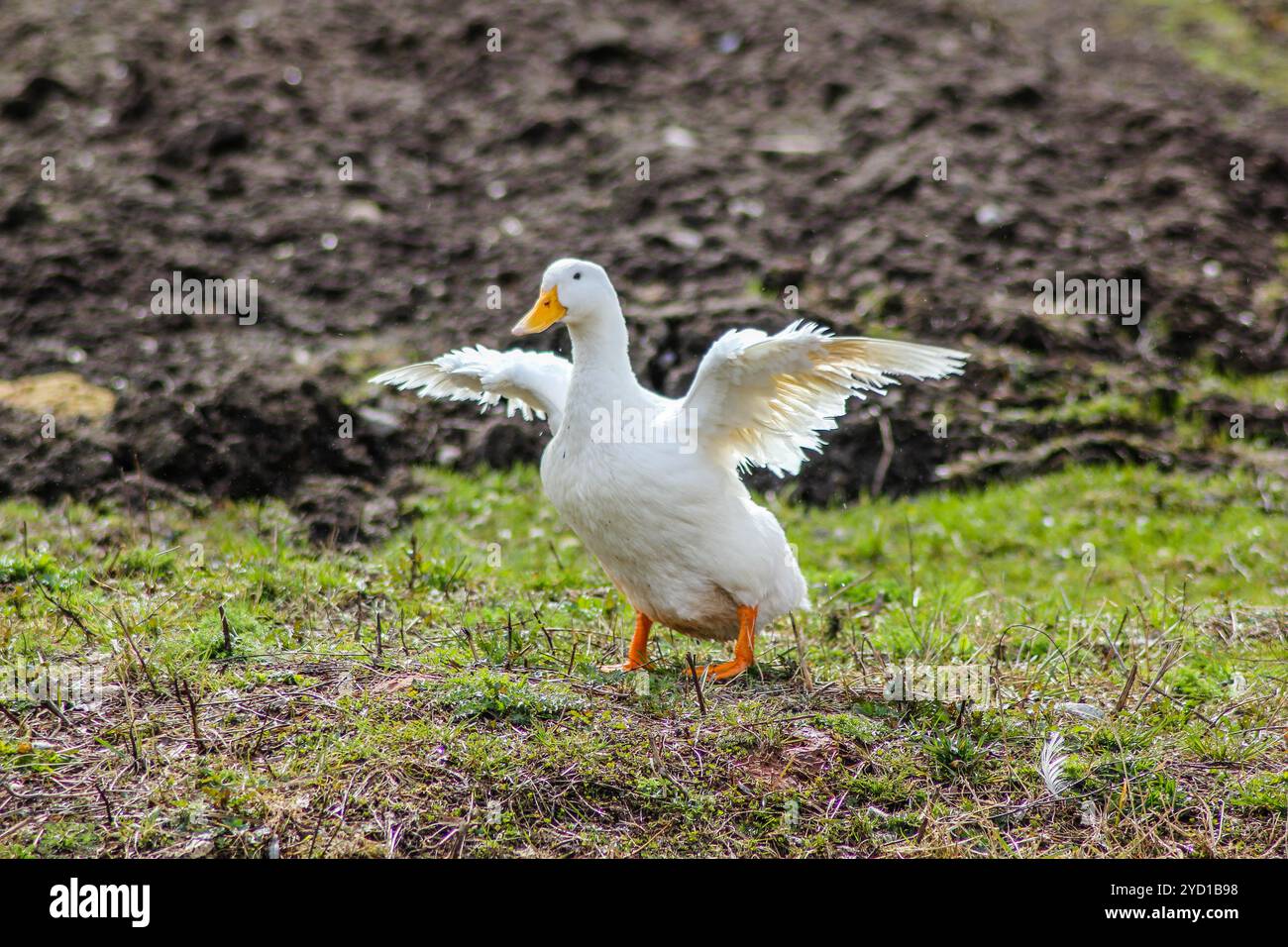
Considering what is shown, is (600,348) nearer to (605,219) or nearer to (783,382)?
(783,382)

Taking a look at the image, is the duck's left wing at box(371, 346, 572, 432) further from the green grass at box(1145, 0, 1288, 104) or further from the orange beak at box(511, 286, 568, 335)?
the green grass at box(1145, 0, 1288, 104)

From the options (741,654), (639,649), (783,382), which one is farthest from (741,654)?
(783,382)

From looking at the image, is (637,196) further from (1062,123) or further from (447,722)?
(447,722)

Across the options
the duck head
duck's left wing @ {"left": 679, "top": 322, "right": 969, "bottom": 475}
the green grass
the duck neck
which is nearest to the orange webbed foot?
duck's left wing @ {"left": 679, "top": 322, "right": 969, "bottom": 475}

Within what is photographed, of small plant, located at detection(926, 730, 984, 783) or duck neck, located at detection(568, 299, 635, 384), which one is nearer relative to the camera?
small plant, located at detection(926, 730, 984, 783)

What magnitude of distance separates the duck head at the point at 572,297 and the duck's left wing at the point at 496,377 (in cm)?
45

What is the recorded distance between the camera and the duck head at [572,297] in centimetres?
583

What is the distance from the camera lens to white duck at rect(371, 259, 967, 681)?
5.53 m

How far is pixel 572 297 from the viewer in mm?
5820

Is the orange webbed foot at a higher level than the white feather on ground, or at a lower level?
higher

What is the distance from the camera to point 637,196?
35.3 feet

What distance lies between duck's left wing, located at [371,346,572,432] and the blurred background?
4.66ft

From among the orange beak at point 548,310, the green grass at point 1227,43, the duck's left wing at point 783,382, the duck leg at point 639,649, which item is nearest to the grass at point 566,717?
the duck leg at point 639,649

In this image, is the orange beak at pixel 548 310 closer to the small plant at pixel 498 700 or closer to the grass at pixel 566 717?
the grass at pixel 566 717
